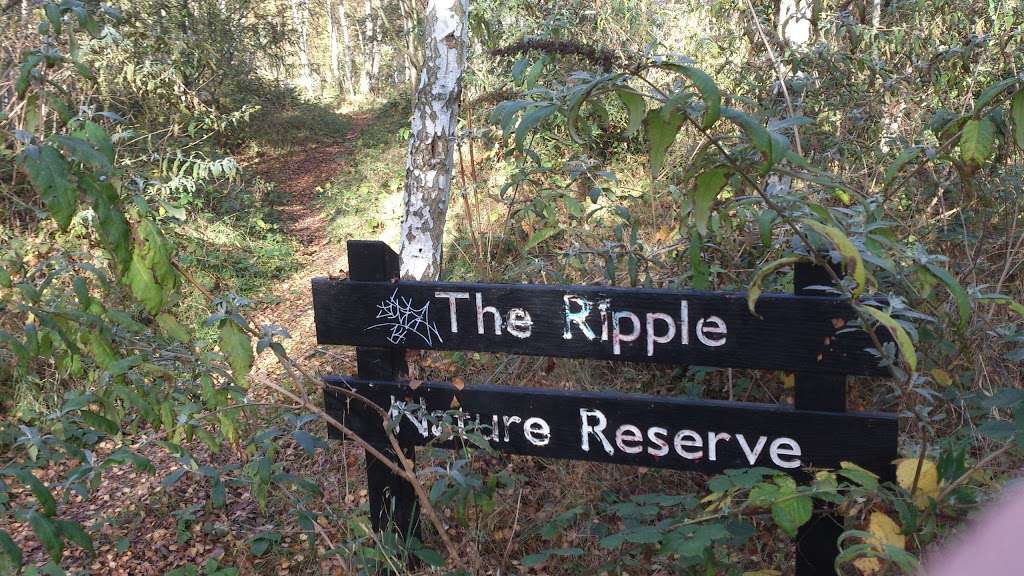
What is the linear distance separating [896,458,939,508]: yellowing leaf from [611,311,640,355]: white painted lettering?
2.89 feet

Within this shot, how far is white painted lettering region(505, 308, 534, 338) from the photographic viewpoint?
2.69 m

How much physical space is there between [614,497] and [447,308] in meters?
1.02

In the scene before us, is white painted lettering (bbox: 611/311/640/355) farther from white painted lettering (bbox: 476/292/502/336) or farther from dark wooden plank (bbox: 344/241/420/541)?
dark wooden plank (bbox: 344/241/420/541)

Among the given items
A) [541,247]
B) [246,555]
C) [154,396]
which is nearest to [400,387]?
[154,396]

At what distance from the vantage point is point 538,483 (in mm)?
3652

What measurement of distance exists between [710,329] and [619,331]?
301 mm

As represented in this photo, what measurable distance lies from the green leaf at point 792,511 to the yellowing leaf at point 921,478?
0.36 m

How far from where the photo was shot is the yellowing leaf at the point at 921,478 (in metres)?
2.13

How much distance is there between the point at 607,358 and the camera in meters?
2.63

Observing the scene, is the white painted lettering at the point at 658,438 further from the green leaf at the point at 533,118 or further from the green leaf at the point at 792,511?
the green leaf at the point at 533,118

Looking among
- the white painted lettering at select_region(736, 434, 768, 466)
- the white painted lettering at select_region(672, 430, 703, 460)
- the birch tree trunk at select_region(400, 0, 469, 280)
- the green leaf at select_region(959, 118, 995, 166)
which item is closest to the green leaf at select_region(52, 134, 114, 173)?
the white painted lettering at select_region(672, 430, 703, 460)

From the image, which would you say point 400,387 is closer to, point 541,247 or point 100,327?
point 100,327

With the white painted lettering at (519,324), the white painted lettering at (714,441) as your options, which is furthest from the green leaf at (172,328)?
the white painted lettering at (714,441)

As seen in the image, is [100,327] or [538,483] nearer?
[100,327]
